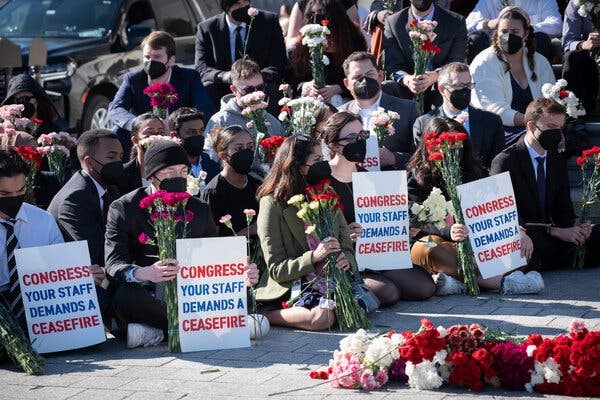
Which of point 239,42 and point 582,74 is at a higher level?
point 239,42

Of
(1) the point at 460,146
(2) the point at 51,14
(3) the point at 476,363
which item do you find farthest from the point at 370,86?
(2) the point at 51,14

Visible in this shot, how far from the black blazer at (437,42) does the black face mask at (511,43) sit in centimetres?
68

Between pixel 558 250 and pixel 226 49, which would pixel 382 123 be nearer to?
pixel 558 250

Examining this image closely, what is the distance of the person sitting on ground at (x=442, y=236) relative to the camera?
9.54 meters

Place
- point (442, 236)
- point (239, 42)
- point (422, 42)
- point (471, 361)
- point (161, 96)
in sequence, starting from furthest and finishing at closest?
1. point (239, 42)
2. point (422, 42)
3. point (161, 96)
4. point (442, 236)
5. point (471, 361)

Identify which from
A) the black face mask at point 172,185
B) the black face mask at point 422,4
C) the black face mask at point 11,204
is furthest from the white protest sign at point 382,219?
the black face mask at point 422,4

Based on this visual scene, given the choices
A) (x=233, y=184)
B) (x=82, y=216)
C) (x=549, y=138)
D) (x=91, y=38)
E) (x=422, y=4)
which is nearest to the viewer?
(x=82, y=216)

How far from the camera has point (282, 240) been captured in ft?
28.6

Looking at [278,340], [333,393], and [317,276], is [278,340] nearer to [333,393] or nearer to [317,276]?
[317,276]

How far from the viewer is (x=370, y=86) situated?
10.8 metres

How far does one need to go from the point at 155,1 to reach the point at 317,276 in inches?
281

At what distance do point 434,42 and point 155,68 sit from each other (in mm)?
2686

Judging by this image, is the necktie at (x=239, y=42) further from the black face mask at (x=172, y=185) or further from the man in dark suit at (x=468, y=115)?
the black face mask at (x=172, y=185)

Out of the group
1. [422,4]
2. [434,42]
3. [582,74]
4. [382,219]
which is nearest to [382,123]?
[382,219]
